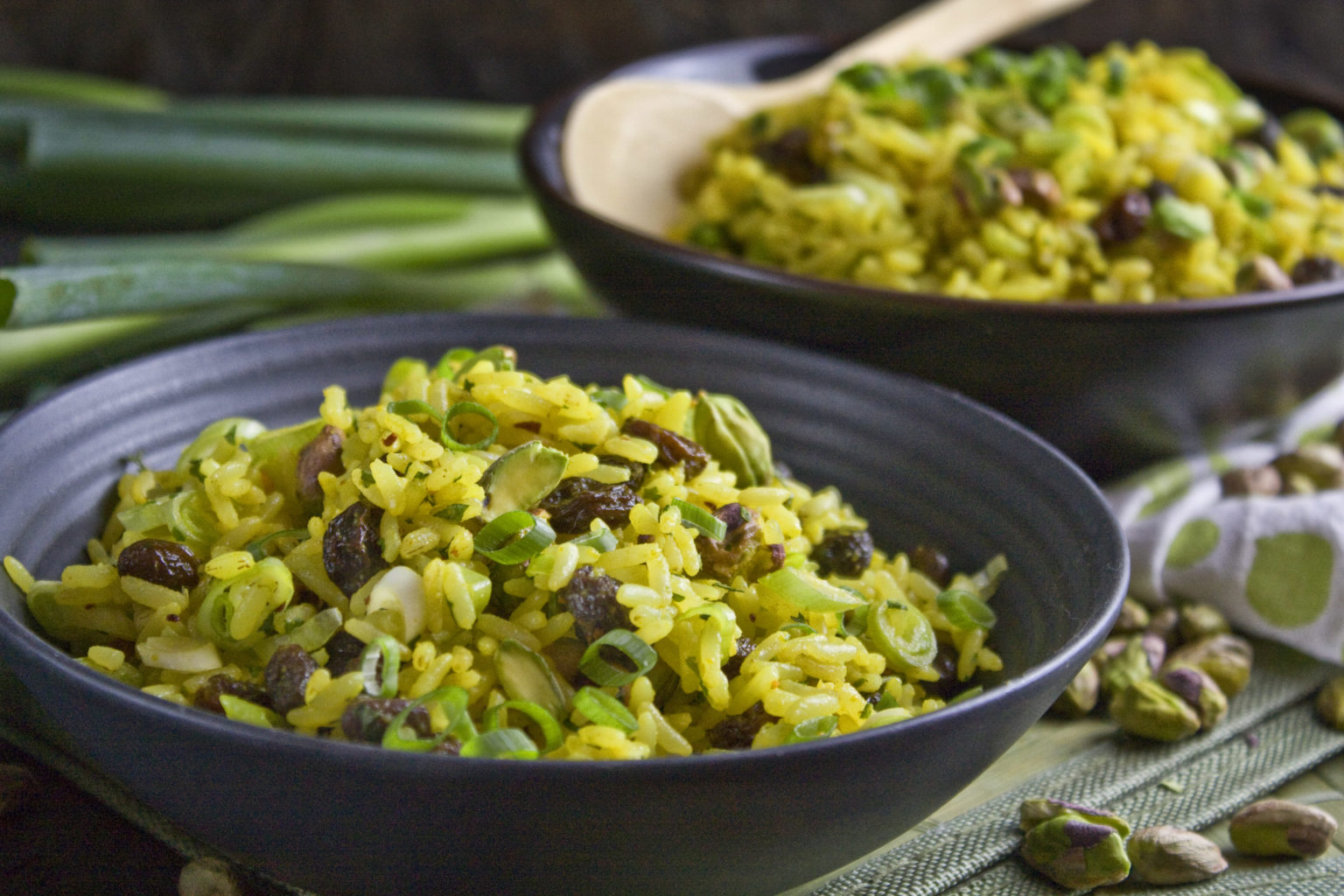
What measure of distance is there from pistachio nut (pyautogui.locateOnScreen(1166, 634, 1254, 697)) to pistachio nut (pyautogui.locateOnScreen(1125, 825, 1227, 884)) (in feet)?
1.57

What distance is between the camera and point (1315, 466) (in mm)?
2494

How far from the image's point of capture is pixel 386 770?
1.18 metres

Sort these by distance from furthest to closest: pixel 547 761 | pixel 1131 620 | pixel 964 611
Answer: pixel 1131 620 → pixel 964 611 → pixel 547 761

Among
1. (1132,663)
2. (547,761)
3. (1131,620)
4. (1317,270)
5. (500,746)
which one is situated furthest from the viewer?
(1317,270)

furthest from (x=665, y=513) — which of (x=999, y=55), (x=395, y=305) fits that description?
(x=999, y=55)

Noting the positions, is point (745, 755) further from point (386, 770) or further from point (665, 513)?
point (665, 513)

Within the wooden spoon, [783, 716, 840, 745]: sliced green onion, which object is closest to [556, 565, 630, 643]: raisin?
[783, 716, 840, 745]: sliced green onion

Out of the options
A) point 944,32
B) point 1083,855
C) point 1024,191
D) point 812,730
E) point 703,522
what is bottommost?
point 1083,855

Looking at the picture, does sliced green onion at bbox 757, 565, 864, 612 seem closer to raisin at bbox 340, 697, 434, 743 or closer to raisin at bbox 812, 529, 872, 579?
raisin at bbox 812, 529, 872, 579

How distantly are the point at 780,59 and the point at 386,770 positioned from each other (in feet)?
9.03

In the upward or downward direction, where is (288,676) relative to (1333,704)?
upward

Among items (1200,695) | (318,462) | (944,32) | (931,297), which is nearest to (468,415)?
(318,462)

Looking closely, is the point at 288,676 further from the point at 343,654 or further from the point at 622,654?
the point at 622,654

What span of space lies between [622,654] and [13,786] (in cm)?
84
